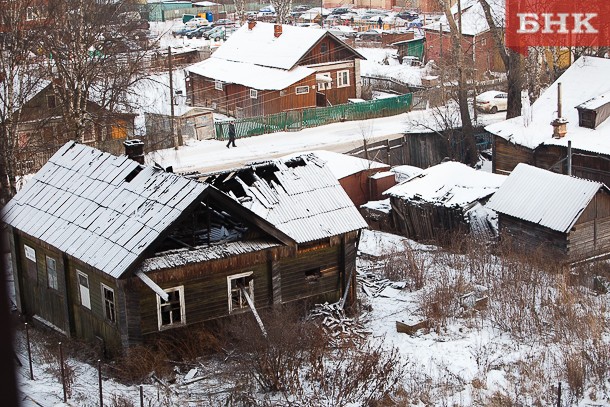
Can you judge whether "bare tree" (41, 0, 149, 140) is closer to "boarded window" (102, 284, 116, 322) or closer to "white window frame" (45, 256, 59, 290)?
"white window frame" (45, 256, 59, 290)

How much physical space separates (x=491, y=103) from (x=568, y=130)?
1676cm

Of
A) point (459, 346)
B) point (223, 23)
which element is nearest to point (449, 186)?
point (459, 346)

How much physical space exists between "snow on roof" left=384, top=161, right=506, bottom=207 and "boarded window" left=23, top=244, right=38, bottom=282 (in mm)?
11188

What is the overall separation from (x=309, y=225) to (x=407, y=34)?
50104mm

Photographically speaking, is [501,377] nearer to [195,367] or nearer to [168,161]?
[195,367]

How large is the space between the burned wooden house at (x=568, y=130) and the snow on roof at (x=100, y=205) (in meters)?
13.2

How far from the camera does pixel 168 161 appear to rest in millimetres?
33250

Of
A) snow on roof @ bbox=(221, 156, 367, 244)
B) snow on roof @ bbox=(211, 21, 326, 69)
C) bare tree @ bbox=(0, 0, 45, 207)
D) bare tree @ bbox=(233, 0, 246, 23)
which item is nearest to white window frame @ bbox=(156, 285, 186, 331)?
snow on roof @ bbox=(221, 156, 367, 244)

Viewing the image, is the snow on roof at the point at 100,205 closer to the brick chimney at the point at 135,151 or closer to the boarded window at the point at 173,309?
the brick chimney at the point at 135,151

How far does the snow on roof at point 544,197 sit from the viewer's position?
20.1 meters

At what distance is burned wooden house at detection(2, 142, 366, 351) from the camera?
14180mm

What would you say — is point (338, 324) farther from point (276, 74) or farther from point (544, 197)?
point (276, 74)

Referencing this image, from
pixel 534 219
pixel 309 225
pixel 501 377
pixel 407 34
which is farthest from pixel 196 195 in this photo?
pixel 407 34

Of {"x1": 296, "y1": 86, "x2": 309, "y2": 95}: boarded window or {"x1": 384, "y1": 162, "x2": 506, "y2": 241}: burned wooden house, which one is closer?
{"x1": 384, "y1": 162, "x2": 506, "y2": 241}: burned wooden house
